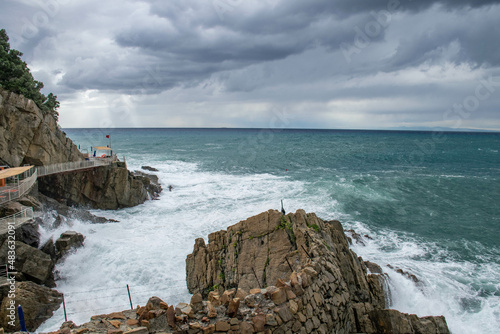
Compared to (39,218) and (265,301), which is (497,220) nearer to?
(265,301)

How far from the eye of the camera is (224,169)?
216 ft

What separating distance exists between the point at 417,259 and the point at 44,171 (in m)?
34.1

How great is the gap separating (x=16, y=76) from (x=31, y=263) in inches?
879

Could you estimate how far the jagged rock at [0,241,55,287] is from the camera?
18625 millimetres

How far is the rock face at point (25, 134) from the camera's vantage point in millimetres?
29750

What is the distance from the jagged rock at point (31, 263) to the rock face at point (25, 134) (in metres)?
14.1

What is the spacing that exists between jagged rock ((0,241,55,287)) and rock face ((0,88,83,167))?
556 inches

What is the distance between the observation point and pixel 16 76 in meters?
32.4

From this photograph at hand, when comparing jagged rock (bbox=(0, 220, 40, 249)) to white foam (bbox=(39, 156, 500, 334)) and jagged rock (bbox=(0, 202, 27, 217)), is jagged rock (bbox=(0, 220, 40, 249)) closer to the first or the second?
white foam (bbox=(39, 156, 500, 334))

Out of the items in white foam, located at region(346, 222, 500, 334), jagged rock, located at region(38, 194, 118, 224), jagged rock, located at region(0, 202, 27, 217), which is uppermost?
jagged rock, located at region(0, 202, 27, 217)

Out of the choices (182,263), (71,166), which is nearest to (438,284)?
(182,263)

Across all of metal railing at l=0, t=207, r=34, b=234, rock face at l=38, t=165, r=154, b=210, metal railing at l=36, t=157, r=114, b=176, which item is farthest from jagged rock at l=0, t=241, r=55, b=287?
rock face at l=38, t=165, r=154, b=210

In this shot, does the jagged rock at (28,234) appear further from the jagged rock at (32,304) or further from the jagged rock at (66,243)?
the jagged rock at (32,304)

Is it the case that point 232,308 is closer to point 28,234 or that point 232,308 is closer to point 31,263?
point 31,263
